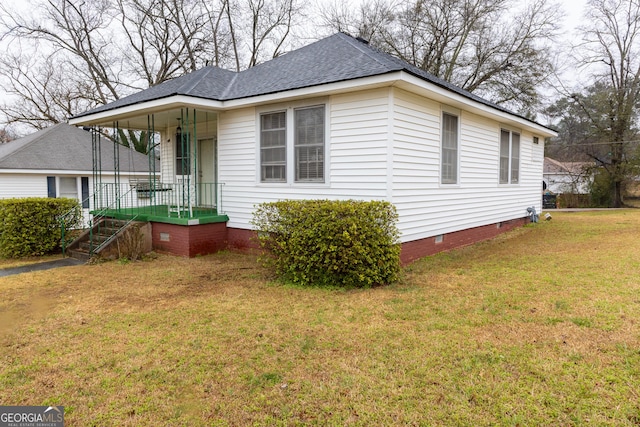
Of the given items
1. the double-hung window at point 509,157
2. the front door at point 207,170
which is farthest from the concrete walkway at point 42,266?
the double-hung window at point 509,157

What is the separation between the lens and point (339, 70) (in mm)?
7102

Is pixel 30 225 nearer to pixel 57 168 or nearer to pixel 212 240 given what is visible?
pixel 212 240

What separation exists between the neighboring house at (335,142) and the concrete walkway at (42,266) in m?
1.69

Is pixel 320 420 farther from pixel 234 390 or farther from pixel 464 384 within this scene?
pixel 464 384

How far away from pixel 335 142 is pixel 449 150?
271 cm

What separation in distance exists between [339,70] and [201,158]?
194 inches

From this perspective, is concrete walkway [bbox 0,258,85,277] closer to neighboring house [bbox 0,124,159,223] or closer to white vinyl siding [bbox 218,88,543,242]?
white vinyl siding [bbox 218,88,543,242]

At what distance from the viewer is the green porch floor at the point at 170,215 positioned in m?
8.20

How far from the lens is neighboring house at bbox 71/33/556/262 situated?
6.71m

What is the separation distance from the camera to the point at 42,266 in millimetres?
7824

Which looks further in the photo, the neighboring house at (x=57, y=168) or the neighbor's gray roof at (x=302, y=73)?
the neighboring house at (x=57, y=168)

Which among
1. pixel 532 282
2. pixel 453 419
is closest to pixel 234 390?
pixel 453 419

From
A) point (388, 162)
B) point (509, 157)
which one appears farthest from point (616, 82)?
point (388, 162)

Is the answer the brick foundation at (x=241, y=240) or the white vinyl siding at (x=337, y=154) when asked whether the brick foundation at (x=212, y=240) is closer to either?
the brick foundation at (x=241, y=240)
